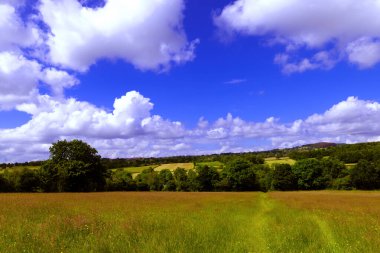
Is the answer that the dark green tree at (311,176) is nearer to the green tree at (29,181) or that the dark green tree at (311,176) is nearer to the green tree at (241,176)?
the green tree at (241,176)

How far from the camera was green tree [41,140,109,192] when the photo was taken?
69812mm

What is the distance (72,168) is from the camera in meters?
69.8

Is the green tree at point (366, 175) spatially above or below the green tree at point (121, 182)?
below

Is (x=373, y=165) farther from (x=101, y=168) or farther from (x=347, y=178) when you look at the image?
(x=101, y=168)

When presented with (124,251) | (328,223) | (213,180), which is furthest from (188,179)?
(124,251)

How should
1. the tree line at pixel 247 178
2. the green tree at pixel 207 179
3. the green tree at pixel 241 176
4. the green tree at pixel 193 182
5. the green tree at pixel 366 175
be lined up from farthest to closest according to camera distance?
the green tree at pixel 193 182, the green tree at pixel 207 179, the green tree at pixel 241 176, the green tree at pixel 366 175, the tree line at pixel 247 178

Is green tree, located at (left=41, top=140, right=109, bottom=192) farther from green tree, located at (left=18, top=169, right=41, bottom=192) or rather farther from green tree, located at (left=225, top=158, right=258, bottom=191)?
green tree, located at (left=225, top=158, right=258, bottom=191)

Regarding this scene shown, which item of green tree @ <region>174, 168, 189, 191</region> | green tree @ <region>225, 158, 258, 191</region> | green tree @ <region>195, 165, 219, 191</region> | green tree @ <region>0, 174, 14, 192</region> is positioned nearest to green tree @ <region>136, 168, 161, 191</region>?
green tree @ <region>174, 168, 189, 191</region>

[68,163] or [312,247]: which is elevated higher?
[68,163]

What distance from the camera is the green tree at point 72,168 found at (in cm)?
6981

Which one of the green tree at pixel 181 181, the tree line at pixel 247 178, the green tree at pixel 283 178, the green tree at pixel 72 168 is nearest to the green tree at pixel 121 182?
the tree line at pixel 247 178

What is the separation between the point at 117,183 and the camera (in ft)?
316

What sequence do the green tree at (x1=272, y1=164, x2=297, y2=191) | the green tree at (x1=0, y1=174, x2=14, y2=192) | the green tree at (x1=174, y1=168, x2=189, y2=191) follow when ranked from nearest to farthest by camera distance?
the green tree at (x1=0, y1=174, x2=14, y2=192)
the green tree at (x1=272, y1=164, x2=297, y2=191)
the green tree at (x1=174, y1=168, x2=189, y2=191)

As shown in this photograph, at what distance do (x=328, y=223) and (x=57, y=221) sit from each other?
12.1 m
